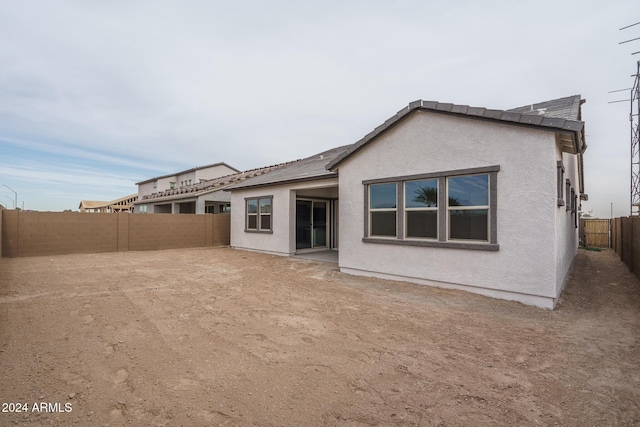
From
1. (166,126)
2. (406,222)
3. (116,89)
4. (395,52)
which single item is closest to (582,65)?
(395,52)

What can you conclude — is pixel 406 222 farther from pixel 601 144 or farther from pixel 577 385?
pixel 601 144

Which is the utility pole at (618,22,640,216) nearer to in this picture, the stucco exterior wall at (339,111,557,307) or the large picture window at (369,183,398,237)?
the stucco exterior wall at (339,111,557,307)

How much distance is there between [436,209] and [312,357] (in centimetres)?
476

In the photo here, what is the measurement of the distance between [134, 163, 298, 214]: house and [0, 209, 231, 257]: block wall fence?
192 cm

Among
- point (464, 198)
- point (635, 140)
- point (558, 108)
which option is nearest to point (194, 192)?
point (464, 198)

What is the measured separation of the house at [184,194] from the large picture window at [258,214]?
4619 mm

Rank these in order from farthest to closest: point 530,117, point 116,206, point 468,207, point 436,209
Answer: point 116,206 → point 436,209 → point 468,207 → point 530,117

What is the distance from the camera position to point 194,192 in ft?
59.2

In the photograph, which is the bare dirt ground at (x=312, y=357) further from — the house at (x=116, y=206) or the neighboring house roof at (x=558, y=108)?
the house at (x=116, y=206)

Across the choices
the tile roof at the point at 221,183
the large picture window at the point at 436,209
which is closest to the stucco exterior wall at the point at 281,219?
the large picture window at the point at 436,209

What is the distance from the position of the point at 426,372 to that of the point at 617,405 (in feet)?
5.35

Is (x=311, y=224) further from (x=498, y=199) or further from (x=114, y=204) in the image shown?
(x=114, y=204)

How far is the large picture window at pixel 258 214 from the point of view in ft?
43.8

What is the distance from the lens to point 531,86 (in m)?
14.2
